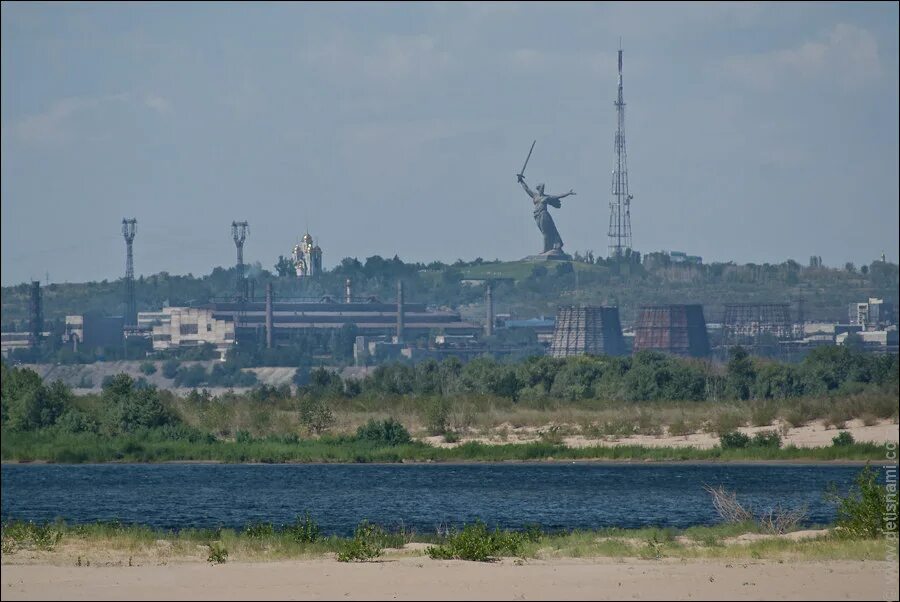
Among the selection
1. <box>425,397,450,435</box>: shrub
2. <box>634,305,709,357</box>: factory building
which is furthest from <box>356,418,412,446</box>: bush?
<box>634,305,709,357</box>: factory building

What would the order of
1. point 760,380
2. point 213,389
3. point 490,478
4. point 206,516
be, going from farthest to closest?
1. point 213,389
2. point 760,380
3. point 490,478
4. point 206,516

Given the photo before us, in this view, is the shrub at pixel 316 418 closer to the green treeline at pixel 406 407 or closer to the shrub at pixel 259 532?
the green treeline at pixel 406 407

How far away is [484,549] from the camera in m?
28.7

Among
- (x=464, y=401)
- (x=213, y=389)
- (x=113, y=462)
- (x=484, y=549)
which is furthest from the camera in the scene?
(x=213, y=389)

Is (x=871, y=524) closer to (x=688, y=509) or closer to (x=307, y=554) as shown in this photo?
(x=307, y=554)

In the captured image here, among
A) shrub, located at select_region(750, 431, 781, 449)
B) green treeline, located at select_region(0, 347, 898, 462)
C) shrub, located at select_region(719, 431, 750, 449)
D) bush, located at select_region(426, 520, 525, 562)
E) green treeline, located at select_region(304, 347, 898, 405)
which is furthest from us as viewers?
green treeline, located at select_region(304, 347, 898, 405)

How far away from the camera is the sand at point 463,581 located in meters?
23.4

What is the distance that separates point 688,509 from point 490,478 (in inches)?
639

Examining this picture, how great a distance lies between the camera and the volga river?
1788 inches

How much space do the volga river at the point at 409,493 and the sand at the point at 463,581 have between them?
485 inches

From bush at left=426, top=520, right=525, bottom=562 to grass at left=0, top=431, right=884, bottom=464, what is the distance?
124ft

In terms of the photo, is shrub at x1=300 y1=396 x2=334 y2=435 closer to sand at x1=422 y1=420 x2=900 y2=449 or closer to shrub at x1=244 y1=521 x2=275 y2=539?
sand at x1=422 y1=420 x2=900 y2=449

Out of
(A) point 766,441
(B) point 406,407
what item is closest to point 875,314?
(B) point 406,407

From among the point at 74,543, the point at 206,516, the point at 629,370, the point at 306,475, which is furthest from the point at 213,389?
the point at 74,543
